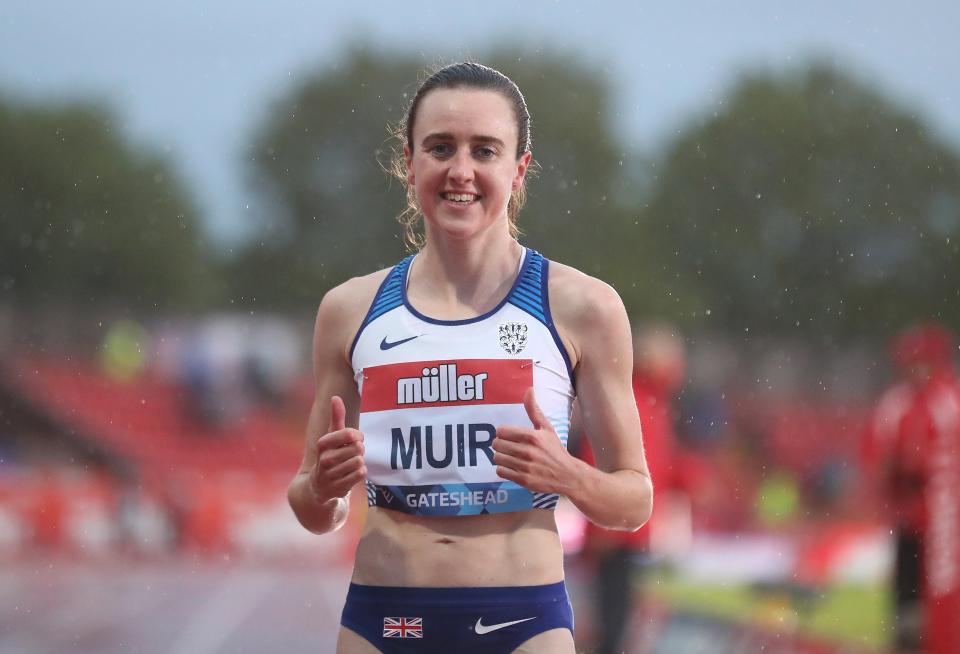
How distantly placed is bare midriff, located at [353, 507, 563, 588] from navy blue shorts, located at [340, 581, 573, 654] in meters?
0.02

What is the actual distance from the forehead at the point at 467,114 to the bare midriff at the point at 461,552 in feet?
2.60

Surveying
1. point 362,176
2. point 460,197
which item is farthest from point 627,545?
point 362,176

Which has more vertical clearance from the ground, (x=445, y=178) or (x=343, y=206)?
(x=343, y=206)

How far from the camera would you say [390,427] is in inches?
108

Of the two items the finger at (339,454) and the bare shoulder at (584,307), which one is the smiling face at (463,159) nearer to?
the bare shoulder at (584,307)

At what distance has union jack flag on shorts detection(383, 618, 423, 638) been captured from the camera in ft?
→ 8.86

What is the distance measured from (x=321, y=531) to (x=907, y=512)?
610cm

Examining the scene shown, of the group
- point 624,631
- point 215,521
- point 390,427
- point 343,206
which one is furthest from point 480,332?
point 343,206

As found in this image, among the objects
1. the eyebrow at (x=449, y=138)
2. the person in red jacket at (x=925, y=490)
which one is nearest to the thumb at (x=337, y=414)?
the eyebrow at (x=449, y=138)

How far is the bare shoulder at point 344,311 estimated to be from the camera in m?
2.91

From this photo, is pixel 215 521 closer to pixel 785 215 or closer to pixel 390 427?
pixel 390 427

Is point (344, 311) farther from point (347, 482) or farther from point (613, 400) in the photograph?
point (613, 400)

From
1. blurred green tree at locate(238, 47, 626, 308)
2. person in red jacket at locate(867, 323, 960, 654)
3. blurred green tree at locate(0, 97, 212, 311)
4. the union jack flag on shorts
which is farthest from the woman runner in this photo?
blurred green tree at locate(0, 97, 212, 311)

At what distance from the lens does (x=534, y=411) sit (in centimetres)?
257
